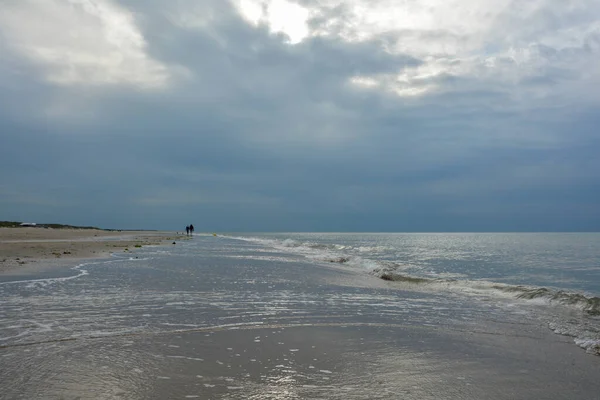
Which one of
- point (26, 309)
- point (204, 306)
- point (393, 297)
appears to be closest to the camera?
point (26, 309)

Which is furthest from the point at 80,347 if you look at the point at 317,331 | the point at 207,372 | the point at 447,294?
the point at 447,294

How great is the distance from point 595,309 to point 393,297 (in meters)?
6.84

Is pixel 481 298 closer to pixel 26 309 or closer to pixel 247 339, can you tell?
pixel 247 339

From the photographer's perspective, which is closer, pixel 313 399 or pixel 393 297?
pixel 313 399

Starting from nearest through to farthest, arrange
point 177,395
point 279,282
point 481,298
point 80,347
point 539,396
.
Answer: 1. point 177,395
2. point 539,396
3. point 80,347
4. point 481,298
5. point 279,282

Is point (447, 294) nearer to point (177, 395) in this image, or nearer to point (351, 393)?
point (351, 393)

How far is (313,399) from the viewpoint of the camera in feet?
17.6

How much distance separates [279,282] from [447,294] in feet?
23.6

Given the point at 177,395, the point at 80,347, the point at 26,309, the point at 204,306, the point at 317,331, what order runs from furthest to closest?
the point at 204,306
the point at 26,309
the point at 317,331
the point at 80,347
the point at 177,395

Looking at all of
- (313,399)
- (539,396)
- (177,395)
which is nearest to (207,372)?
(177,395)

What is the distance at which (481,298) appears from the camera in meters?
16.7

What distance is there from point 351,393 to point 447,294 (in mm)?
13158

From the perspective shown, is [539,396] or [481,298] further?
[481,298]

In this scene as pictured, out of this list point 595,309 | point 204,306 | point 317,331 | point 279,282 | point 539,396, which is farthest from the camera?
point 279,282
